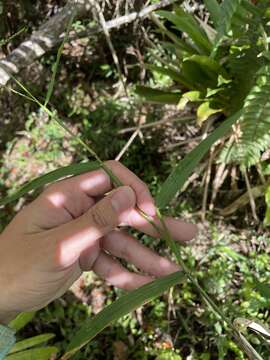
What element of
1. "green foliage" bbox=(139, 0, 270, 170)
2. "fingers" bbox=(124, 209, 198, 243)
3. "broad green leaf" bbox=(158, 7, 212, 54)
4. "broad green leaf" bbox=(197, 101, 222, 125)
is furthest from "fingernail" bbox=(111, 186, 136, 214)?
"broad green leaf" bbox=(158, 7, 212, 54)

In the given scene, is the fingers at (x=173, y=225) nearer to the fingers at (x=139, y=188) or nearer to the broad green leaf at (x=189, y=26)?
the fingers at (x=139, y=188)

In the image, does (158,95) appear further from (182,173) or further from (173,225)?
(182,173)

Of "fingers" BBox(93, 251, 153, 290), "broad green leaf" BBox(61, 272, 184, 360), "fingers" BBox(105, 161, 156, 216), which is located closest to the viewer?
"broad green leaf" BBox(61, 272, 184, 360)

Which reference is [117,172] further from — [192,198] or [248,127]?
[192,198]

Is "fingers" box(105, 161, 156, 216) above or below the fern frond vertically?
above

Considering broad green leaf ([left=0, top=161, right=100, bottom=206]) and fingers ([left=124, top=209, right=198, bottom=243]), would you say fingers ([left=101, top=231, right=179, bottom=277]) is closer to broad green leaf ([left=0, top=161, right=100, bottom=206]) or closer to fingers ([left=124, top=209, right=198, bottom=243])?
fingers ([left=124, top=209, right=198, bottom=243])

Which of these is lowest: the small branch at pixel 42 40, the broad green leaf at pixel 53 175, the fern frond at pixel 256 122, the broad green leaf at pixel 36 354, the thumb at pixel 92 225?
the broad green leaf at pixel 36 354

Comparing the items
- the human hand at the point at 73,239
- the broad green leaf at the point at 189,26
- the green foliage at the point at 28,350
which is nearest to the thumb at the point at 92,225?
the human hand at the point at 73,239
